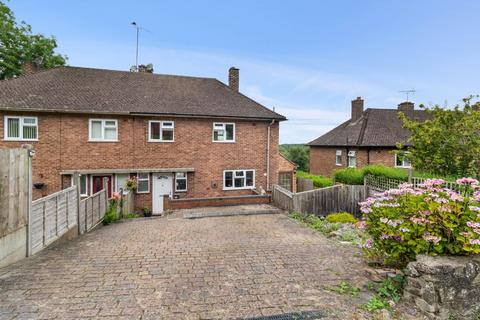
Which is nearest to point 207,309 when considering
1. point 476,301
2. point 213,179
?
point 476,301

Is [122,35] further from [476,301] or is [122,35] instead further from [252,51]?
[476,301]

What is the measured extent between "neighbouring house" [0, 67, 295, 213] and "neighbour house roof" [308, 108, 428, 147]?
897 centimetres

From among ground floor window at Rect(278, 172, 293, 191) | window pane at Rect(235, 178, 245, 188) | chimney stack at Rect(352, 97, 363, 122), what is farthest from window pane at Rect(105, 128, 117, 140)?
chimney stack at Rect(352, 97, 363, 122)

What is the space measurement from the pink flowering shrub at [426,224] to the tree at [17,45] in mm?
24074

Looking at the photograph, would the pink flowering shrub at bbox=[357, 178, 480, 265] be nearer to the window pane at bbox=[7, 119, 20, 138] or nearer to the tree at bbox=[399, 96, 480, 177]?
the tree at bbox=[399, 96, 480, 177]

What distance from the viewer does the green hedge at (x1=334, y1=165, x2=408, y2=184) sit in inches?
444

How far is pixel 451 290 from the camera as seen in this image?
3.41 meters

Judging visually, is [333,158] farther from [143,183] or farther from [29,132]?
[29,132]

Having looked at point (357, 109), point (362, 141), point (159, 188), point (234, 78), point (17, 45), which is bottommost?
point (159, 188)

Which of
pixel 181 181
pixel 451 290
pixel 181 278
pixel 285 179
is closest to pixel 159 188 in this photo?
pixel 181 181

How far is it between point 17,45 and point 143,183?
1814 centimetres

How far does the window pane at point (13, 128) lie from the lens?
12594 mm

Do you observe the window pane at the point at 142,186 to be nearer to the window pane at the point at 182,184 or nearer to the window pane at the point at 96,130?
the window pane at the point at 182,184

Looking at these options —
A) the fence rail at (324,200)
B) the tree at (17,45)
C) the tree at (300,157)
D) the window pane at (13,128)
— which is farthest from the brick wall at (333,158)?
the tree at (17,45)
